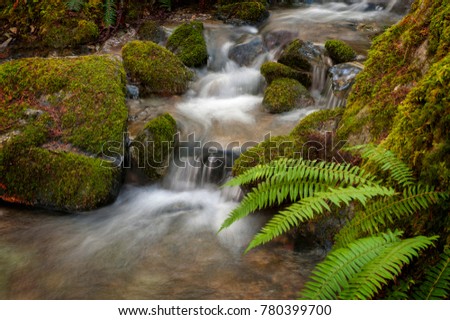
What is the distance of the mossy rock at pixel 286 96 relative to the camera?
22.8ft

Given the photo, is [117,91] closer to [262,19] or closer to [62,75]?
[62,75]

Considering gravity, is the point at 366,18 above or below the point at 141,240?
above

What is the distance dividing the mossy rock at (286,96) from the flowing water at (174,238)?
168 mm

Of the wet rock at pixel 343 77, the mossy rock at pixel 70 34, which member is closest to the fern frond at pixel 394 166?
the wet rock at pixel 343 77

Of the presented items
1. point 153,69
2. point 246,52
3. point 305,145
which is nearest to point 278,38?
point 246,52

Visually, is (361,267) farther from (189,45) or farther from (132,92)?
(189,45)

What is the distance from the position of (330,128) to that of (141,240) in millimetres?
2667

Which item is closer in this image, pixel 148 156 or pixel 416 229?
pixel 416 229

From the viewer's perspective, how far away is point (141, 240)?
4379mm

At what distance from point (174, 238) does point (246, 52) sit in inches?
241

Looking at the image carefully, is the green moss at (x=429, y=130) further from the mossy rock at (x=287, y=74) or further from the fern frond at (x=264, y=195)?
the mossy rock at (x=287, y=74)

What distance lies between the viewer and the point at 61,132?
17.3ft
